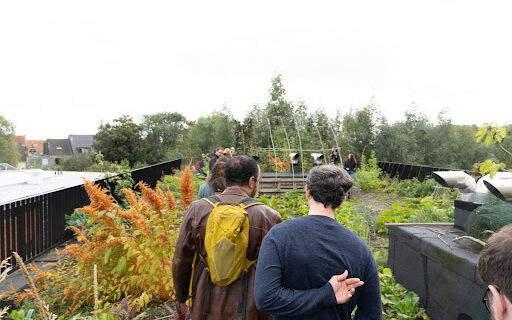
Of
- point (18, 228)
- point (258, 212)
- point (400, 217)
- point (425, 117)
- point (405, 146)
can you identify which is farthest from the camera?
point (425, 117)

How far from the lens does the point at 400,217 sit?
7543 millimetres

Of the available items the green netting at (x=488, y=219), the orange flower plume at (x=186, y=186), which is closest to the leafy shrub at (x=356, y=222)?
the green netting at (x=488, y=219)

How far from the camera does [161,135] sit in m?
55.6

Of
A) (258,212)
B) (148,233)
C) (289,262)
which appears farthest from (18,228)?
(289,262)

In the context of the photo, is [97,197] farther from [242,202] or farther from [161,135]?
[161,135]

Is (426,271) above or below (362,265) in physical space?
below

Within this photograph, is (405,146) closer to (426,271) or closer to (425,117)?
(425,117)

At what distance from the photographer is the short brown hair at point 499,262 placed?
89cm

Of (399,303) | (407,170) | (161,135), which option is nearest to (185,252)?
(399,303)

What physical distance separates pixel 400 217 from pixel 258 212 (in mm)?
6167

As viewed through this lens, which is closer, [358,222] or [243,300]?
[243,300]

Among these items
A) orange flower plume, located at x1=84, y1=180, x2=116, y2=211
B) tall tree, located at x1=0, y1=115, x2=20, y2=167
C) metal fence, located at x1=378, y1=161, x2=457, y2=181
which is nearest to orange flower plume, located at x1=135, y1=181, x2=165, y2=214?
orange flower plume, located at x1=84, y1=180, x2=116, y2=211

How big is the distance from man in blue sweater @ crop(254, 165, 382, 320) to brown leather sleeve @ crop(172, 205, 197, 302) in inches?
29.0

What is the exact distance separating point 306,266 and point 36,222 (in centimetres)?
620
